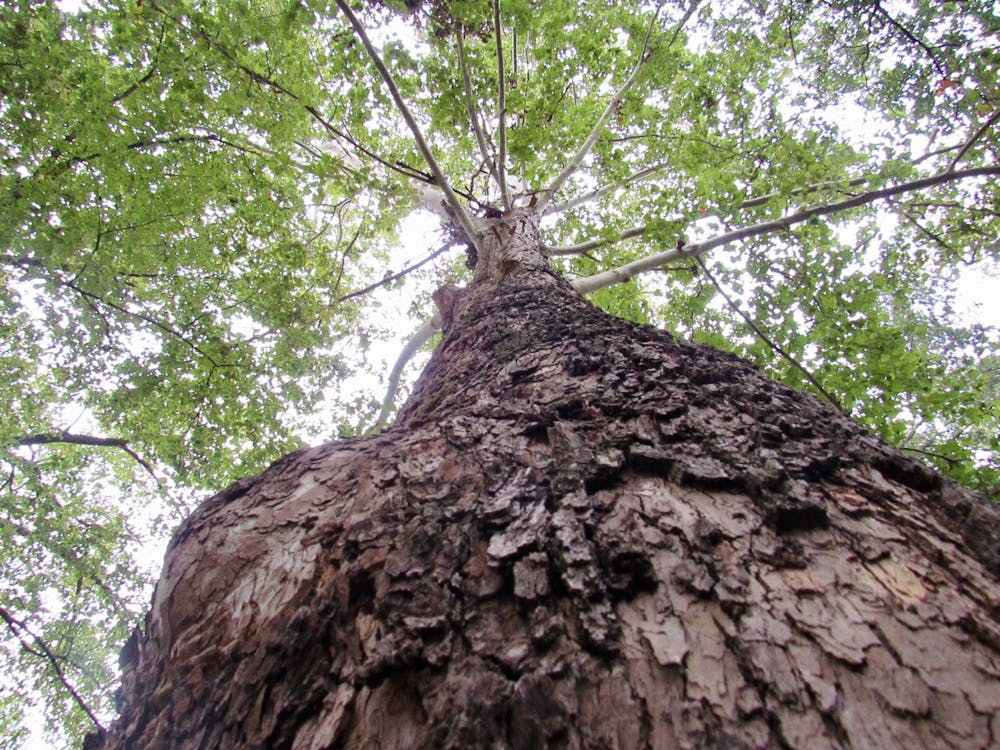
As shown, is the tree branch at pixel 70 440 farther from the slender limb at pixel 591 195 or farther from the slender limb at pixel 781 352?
the slender limb at pixel 781 352

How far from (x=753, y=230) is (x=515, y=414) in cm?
349

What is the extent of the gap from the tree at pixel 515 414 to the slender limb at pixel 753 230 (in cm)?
4

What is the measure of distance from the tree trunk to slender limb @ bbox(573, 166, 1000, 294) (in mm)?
2805

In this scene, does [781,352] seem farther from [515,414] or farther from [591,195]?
[591,195]

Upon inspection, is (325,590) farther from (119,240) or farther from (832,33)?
Result: (832,33)

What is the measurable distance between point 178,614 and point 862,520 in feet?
5.03

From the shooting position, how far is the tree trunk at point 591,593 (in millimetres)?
702

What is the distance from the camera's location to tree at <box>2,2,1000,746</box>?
0.80m

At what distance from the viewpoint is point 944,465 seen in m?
2.62

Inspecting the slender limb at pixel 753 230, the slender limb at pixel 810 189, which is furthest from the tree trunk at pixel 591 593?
the slender limb at pixel 810 189

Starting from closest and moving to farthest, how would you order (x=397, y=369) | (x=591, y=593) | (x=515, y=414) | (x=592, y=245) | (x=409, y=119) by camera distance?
(x=591, y=593), (x=515, y=414), (x=409, y=119), (x=592, y=245), (x=397, y=369)

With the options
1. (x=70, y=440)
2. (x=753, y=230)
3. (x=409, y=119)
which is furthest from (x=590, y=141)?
(x=70, y=440)

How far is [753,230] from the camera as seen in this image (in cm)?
402

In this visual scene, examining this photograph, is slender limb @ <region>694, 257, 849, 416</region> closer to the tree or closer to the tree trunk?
the tree
